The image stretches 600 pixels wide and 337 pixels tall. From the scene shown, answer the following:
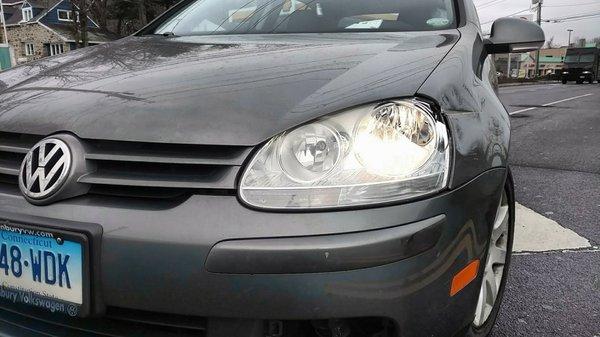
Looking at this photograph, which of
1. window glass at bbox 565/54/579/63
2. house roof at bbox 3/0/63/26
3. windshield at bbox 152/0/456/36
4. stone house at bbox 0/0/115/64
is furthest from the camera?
house roof at bbox 3/0/63/26

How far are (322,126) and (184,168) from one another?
36cm

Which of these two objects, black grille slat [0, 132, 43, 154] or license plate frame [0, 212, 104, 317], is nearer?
license plate frame [0, 212, 104, 317]

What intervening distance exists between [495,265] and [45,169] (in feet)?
5.38

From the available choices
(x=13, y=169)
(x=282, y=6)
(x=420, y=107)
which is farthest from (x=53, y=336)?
(x=282, y=6)

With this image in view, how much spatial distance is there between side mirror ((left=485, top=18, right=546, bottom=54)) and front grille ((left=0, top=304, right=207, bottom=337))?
1.82m

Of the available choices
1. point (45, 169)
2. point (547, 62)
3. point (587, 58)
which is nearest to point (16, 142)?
point (45, 169)

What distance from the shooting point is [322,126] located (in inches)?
53.3

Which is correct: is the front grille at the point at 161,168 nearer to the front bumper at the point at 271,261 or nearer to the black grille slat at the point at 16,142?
the front bumper at the point at 271,261

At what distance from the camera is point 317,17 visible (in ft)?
8.16

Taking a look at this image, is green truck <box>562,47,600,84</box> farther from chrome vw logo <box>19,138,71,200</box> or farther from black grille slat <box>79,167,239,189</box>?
chrome vw logo <box>19,138,71,200</box>

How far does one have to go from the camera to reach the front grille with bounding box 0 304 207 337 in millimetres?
1320

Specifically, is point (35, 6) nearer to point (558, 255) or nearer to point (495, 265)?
point (558, 255)

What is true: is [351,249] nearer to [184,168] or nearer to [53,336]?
[184,168]

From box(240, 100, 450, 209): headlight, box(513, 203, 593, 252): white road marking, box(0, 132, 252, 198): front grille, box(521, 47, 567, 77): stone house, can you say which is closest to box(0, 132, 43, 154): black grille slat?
box(0, 132, 252, 198): front grille
